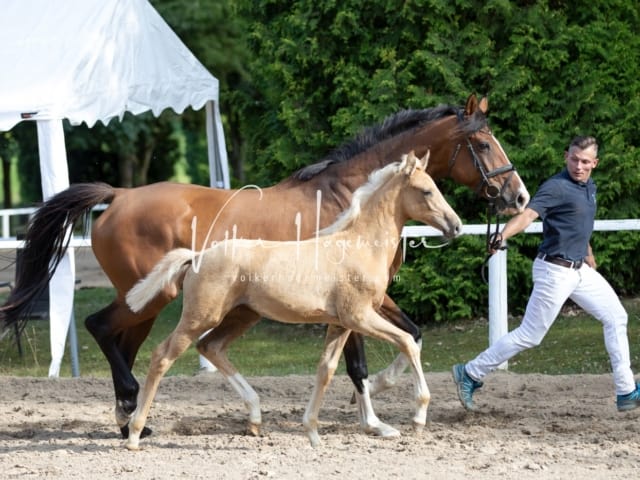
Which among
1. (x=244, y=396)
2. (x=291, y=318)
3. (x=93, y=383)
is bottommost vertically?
(x=93, y=383)

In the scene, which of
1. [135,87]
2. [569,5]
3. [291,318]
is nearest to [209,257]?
[291,318]

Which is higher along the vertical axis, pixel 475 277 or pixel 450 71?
pixel 450 71

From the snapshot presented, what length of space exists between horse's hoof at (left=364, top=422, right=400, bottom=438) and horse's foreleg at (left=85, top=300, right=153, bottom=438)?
1343mm

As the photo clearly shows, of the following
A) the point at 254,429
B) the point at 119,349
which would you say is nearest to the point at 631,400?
the point at 254,429

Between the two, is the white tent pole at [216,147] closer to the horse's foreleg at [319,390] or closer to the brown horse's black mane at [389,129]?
the brown horse's black mane at [389,129]

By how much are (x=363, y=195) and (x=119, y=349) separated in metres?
1.99

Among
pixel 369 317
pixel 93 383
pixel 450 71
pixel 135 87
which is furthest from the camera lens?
pixel 450 71

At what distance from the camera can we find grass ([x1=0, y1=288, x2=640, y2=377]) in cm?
845

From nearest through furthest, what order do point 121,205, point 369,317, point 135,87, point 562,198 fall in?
1. point 369,317
2. point 562,198
3. point 121,205
4. point 135,87

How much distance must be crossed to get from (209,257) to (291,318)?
0.57 m

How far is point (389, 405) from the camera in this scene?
259 inches

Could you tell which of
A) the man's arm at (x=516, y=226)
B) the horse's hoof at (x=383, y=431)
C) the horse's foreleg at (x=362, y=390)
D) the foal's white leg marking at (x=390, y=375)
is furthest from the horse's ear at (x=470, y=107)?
the horse's hoof at (x=383, y=431)

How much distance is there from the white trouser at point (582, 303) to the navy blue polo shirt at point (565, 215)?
0.37ft

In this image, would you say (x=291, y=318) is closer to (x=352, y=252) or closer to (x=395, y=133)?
(x=352, y=252)
